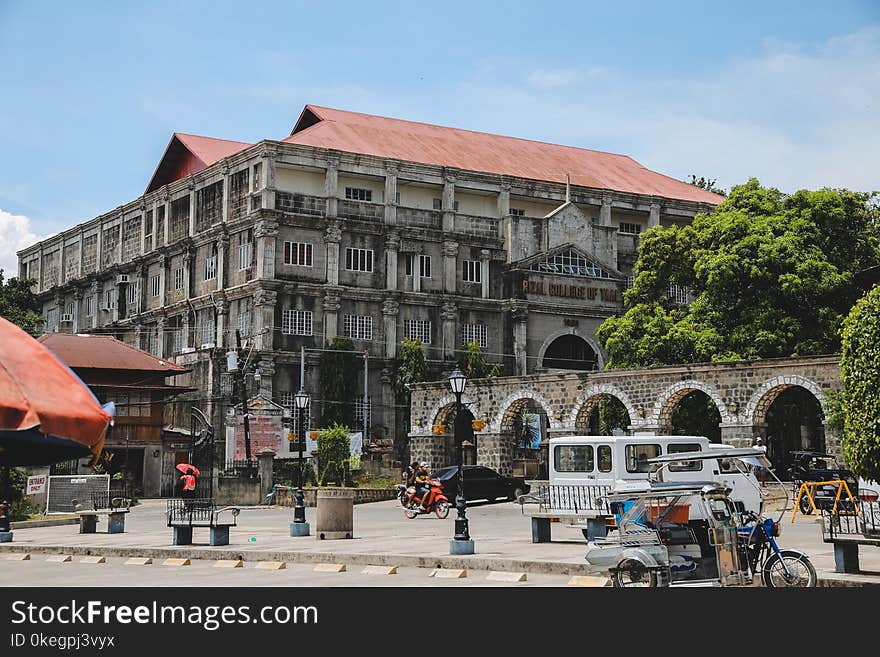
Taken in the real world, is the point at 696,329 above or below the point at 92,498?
above

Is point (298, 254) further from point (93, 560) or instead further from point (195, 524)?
point (93, 560)

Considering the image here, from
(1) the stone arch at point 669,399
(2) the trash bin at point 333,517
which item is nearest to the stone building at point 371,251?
(1) the stone arch at point 669,399

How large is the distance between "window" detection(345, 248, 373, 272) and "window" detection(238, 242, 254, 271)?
450 cm

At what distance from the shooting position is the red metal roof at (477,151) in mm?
Result: 57516

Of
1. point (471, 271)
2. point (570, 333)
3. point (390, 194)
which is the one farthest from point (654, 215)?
Answer: point (390, 194)

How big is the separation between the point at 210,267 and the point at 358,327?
8.48 meters

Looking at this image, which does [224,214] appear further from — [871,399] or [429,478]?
[871,399]

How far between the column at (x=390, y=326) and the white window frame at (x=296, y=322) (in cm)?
366

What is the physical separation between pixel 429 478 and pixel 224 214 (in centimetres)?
2729

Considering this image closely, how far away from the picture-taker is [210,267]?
56.5 meters

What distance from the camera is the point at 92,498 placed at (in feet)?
112

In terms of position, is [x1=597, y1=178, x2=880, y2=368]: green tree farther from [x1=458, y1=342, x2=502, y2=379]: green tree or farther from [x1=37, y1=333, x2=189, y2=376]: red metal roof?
[x1=37, y1=333, x2=189, y2=376]: red metal roof

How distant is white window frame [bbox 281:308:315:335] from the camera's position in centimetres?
5225
